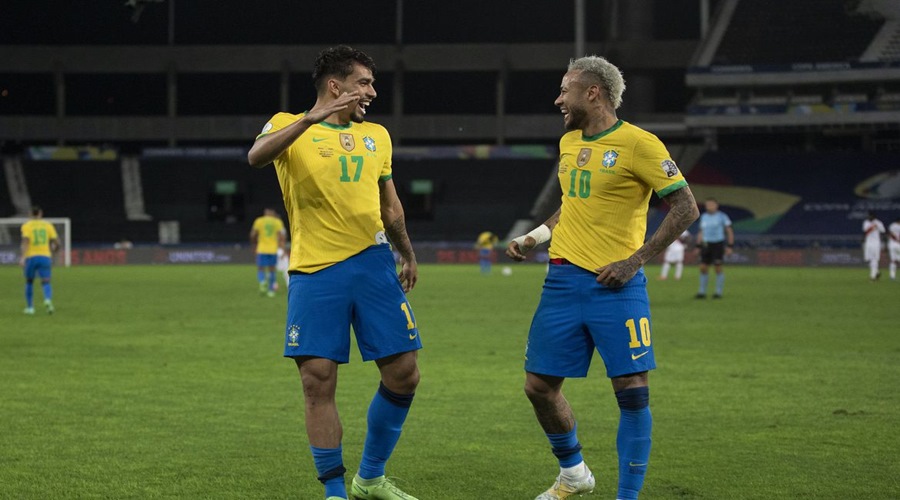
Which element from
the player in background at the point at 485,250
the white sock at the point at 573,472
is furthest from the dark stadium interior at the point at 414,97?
the white sock at the point at 573,472

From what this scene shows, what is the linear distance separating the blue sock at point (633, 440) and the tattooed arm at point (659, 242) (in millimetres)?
585

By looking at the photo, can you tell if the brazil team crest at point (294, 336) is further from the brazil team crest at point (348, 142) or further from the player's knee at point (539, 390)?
the player's knee at point (539, 390)

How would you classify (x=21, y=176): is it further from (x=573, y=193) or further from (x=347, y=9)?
(x=573, y=193)

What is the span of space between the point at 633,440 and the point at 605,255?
0.97 m

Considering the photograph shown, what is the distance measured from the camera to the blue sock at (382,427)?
628 centimetres

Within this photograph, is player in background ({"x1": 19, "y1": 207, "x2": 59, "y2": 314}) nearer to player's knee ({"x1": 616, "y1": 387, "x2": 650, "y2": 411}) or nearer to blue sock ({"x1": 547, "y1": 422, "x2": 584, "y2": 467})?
blue sock ({"x1": 547, "y1": 422, "x2": 584, "y2": 467})

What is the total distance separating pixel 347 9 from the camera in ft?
207

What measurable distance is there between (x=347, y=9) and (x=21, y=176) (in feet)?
63.2

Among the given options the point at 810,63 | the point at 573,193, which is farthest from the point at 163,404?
the point at 810,63

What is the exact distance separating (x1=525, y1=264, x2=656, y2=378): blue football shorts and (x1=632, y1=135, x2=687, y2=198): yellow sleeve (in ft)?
1.72

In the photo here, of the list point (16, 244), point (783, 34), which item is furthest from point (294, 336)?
point (783, 34)

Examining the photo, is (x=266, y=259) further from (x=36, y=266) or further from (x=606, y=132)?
(x=606, y=132)

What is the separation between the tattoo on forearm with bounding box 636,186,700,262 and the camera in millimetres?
5902

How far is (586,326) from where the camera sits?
238 inches
